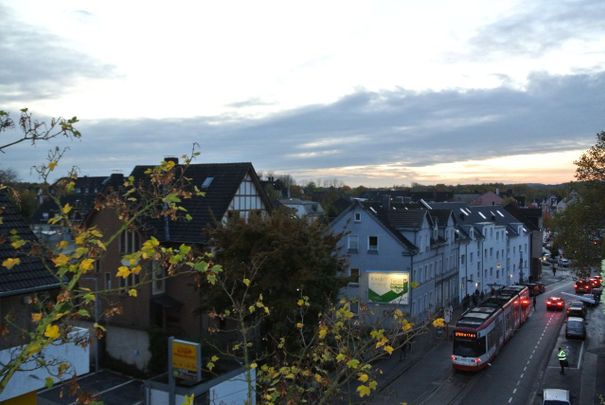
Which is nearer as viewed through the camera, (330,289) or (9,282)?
(9,282)

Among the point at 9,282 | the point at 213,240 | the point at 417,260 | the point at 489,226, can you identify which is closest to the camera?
the point at 9,282

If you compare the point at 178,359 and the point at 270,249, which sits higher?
the point at 270,249

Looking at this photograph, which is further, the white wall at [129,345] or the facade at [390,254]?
the facade at [390,254]

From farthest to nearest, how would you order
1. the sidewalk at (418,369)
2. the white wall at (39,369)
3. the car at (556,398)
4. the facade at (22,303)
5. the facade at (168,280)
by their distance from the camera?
the facade at (168,280) < the sidewalk at (418,369) < the car at (556,398) < the white wall at (39,369) < the facade at (22,303)

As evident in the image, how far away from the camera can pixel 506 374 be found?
109 ft

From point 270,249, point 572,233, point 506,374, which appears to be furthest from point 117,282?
point 572,233

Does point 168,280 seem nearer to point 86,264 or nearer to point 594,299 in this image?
point 86,264

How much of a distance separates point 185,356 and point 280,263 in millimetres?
5735

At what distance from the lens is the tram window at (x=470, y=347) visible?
3234 cm

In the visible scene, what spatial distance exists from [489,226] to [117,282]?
45159mm

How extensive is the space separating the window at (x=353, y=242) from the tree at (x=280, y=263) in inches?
785

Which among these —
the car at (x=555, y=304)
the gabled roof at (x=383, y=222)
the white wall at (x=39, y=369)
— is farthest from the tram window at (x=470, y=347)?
the car at (x=555, y=304)

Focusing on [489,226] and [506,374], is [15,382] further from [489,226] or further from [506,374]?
[489,226]

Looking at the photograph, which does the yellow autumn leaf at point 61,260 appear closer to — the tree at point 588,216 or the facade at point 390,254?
the tree at point 588,216
